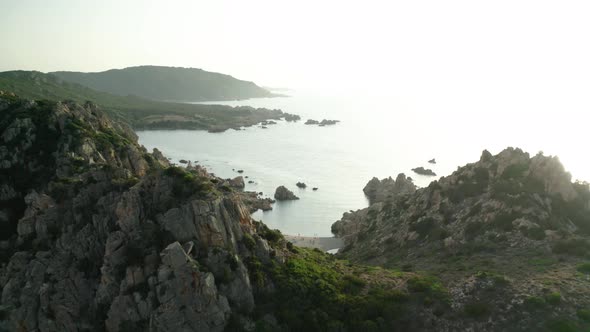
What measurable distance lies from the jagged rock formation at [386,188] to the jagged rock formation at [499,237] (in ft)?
161

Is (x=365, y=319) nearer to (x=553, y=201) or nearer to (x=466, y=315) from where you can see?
(x=466, y=315)

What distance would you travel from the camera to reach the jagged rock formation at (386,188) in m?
120

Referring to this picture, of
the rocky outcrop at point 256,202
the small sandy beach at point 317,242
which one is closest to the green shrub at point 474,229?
the small sandy beach at point 317,242

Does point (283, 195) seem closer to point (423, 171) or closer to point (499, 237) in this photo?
point (423, 171)

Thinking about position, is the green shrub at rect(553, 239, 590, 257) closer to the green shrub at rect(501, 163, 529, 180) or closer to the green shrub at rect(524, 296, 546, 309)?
the green shrub at rect(524, 296, 546, 309)

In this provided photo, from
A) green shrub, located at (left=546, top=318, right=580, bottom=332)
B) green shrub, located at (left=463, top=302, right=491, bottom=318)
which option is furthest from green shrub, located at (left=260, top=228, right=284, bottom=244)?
green shrub, located at (left=546, top=318, right=580, bottom=332)

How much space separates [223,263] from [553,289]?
86.1ft

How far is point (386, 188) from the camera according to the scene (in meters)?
127

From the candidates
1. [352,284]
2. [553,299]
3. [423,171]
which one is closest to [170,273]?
[352,284]

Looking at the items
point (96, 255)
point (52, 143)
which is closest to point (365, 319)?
point (96, 255)

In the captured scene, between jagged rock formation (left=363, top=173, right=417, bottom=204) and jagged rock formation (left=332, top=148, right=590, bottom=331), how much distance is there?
49.1 meters

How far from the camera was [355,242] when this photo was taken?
2783 inches

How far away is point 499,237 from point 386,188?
80.4 metres

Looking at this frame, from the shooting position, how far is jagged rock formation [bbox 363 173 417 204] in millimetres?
119875
